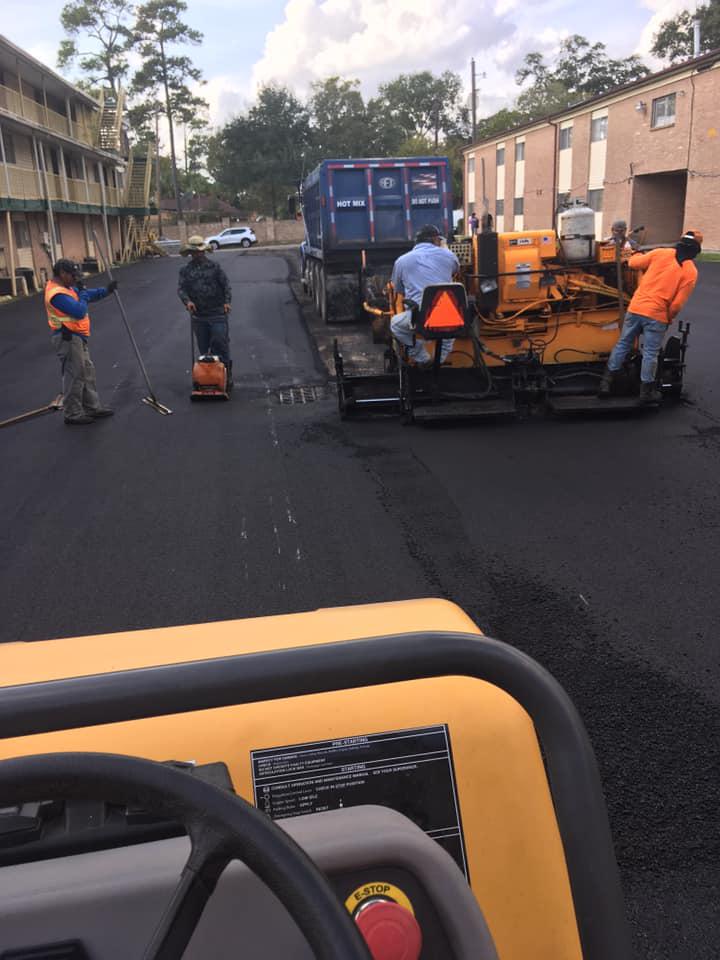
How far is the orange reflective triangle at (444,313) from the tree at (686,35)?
2440 inches

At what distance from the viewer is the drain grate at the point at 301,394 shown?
10328mm

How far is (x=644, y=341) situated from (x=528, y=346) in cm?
120

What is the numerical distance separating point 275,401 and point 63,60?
59.4 meters

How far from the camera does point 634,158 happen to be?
3356 centimetres

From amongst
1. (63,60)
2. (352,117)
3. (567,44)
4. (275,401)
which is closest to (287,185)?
(352,117)

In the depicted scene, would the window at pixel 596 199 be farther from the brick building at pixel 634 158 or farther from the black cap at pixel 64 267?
the black cap at pixel 64 267

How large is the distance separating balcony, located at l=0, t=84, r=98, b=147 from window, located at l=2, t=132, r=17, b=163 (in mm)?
864

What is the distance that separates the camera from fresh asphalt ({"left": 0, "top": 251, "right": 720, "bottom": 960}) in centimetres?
325

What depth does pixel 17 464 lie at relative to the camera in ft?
26.1

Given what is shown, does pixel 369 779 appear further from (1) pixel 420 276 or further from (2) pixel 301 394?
(2) pixel 301 394

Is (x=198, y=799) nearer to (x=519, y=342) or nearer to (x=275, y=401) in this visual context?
(x=519, y=342)

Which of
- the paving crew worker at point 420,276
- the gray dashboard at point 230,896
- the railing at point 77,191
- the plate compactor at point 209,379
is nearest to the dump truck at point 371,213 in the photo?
the plate compactor at point 209,379

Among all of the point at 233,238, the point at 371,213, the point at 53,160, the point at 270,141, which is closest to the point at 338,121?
the point at 270,141

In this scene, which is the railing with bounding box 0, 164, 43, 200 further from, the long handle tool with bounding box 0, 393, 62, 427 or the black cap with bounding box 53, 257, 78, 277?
the black cap with bounding box 53, 257, 78, 277
